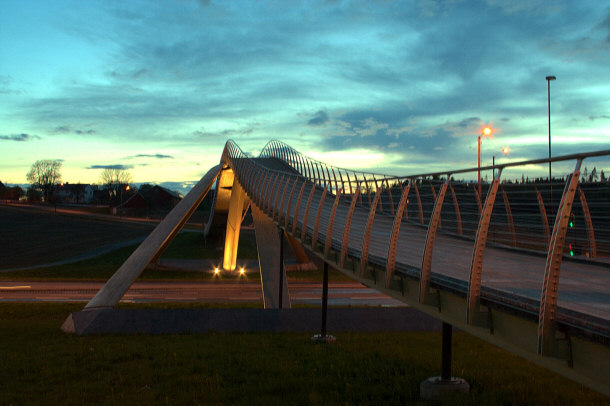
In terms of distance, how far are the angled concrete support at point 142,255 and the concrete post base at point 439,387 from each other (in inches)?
553

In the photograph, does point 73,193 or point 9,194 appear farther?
point 73,193

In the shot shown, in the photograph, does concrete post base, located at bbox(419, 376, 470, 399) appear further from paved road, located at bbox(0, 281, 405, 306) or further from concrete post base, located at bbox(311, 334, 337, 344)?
paved road, located at bbox(0, 281, 405, 306)

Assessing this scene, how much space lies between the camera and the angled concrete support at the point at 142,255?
1953 cm

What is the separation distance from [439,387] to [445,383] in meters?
0.17

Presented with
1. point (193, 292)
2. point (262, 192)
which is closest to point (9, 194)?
point (193, 292)

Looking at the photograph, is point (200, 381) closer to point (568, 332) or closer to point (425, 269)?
point (425, 269)

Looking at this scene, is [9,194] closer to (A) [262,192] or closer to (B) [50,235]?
(B) [50,235]

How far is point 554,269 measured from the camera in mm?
4137

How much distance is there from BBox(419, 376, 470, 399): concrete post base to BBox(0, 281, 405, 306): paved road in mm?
16848

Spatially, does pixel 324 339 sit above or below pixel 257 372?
below

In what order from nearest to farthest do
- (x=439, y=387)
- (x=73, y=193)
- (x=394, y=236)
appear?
(x=394, y=236), (x=439, y=387), (x=73, y=193)

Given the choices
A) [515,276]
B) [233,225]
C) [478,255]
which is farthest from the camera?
[233,225]

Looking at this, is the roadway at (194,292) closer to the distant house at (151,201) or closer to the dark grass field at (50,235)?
the dark grass field at (50,235)

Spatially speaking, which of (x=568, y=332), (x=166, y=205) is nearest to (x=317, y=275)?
(x=568, y=332)
